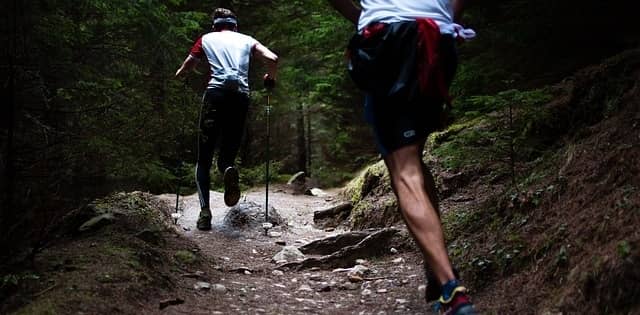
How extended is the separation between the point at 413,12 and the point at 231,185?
413 cm

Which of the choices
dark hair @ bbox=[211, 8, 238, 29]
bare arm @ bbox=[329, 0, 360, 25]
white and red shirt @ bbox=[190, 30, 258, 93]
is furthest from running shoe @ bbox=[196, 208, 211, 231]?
bare arm @ bbox=[329, 0, 360, 25]

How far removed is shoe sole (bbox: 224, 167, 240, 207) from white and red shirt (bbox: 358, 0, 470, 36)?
12.5ft

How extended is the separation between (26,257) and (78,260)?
13.7 inches

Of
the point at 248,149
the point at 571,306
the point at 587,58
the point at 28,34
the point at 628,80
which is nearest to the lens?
the point at 571,306

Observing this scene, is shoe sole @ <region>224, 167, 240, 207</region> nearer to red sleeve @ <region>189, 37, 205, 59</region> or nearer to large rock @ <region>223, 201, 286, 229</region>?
large rock @ <region>223, 201, 286, 229</region>

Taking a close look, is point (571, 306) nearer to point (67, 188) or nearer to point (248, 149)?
point (67, 188)

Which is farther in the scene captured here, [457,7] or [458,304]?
[457,7]

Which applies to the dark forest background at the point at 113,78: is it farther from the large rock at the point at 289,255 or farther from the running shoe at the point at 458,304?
the running shoe at the point at 458,304

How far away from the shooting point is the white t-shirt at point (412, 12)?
2596 millimetres

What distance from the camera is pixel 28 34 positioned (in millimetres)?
3465

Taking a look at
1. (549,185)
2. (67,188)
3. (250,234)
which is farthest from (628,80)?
(250,234)

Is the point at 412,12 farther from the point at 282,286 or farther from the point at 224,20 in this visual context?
the point at 224,20

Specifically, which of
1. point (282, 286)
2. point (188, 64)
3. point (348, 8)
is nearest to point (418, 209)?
point (348, 8)

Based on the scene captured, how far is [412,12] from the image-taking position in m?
2.60
